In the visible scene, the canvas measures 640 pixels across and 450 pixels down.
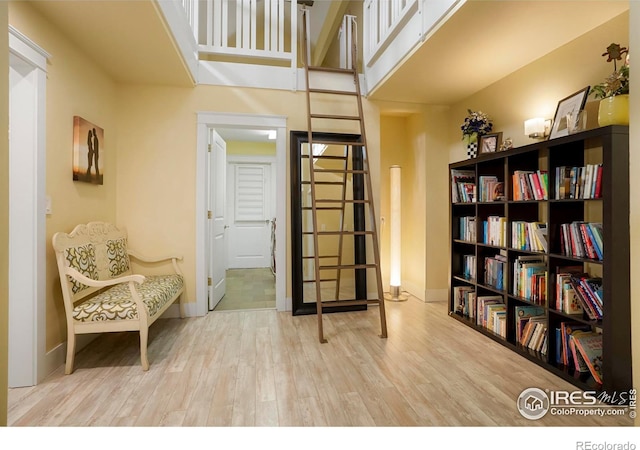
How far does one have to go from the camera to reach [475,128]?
3.20 metres

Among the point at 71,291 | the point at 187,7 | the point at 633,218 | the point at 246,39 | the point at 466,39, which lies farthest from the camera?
the point at 246,39

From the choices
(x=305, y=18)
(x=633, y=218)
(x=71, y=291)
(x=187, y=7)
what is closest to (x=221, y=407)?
(x=71, y=291)

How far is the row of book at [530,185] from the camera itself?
7.56ft

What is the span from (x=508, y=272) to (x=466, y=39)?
184 centimetres

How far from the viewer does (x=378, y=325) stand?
309cm

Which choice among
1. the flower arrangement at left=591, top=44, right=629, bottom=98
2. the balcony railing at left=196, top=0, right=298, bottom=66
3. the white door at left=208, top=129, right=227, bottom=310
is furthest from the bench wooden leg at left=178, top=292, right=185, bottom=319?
the flower arrangement at left=591, top=44, right=629, bottom=98

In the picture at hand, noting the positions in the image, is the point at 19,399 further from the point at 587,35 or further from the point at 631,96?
the point at 587,35

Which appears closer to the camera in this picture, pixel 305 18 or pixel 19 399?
pixel 19 399

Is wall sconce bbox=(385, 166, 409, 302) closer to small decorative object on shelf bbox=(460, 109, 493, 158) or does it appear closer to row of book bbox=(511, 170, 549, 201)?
small decorative object on shelf bbox=(460, 109, 493, 158)

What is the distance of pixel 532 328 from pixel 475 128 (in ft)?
6.26

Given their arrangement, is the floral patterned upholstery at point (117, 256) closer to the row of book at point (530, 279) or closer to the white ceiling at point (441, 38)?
the white ceiling at point (441, 38)

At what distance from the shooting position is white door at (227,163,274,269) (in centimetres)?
624

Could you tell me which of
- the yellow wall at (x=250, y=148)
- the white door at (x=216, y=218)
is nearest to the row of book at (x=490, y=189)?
the white door at (x=216, y=218)

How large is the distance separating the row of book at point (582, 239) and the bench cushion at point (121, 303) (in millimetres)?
2924
